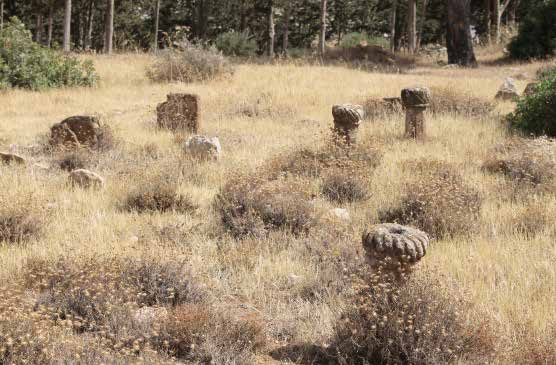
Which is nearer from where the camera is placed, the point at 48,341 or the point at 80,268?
the point at 48,341

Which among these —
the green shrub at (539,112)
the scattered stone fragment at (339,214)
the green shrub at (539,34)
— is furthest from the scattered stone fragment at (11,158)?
the green shrub at (539,34)

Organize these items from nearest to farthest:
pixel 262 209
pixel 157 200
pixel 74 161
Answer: pixel 262 209, pixel 157 200, pixel 74 161

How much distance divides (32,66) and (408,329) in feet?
43.5

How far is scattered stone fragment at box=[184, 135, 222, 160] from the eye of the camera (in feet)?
29.7

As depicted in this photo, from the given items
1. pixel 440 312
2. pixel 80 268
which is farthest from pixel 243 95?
pixel 440 312

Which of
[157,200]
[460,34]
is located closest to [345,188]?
[157,200]

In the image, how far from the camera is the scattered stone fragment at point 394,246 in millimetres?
4160

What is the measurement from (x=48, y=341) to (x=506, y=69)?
19.2 m

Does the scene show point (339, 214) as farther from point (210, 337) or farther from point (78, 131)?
point (78, 131)

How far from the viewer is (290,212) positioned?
6469 mm

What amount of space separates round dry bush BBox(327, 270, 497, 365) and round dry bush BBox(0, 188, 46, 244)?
3153mm

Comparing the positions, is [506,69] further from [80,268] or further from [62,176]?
[80,268]

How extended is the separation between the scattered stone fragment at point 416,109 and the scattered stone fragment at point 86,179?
4818 millimetres

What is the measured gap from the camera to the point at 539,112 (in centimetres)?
1050
